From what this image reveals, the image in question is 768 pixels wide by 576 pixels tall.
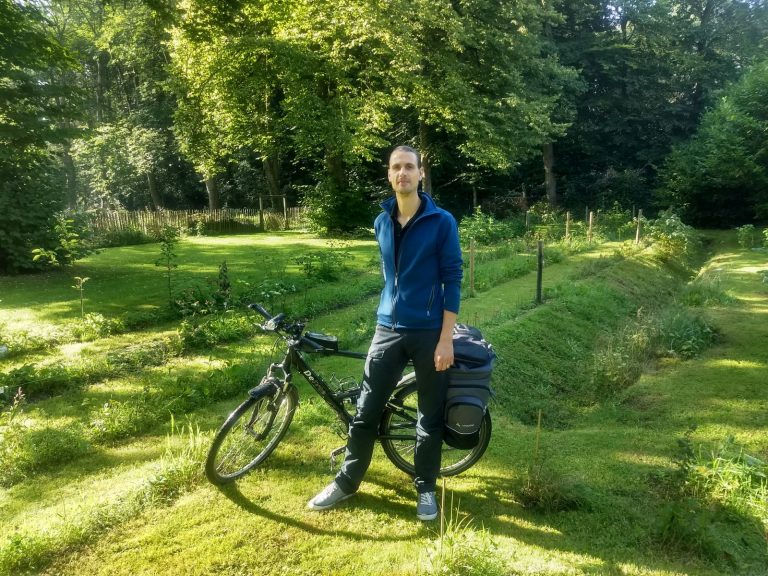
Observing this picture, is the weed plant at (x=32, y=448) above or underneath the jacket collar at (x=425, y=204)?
underneath

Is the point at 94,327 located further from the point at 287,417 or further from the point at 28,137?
the point at 287,417

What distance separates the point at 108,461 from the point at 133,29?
28.3 meters

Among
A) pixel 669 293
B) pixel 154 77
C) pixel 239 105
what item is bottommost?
pixel 669 293

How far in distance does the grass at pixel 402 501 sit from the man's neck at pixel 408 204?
1878mm

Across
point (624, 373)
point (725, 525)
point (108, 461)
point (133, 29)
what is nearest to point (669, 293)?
point (624, 373)

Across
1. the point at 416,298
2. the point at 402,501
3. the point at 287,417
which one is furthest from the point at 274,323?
the point at 402,501

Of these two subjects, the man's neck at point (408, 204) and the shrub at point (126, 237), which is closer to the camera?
the man's neck at point (408, 204)

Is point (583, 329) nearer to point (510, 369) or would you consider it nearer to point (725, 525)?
point (510, 369)

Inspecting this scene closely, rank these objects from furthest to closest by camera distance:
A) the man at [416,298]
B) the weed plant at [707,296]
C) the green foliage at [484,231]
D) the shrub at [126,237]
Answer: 1. the shrub at [126,237]
2. the green foliage at [484,231]
3. the weed plant at [707,296]
4. the man at [416,298]

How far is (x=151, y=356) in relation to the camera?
284 inches

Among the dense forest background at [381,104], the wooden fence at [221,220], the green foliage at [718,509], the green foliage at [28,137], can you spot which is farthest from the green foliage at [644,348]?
the wooden fence at [221,220]

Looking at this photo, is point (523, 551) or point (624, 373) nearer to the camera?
point (523, 551)

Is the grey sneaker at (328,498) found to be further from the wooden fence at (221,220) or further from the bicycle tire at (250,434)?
the wooden fence at (221,220)

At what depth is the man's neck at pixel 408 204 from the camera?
3.29m
